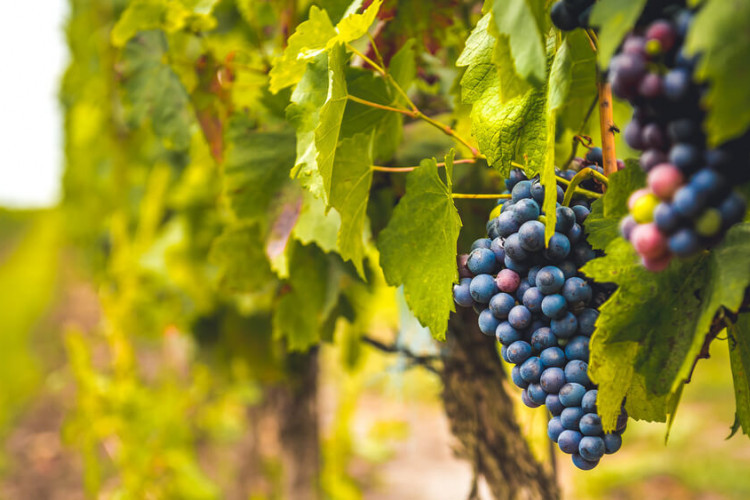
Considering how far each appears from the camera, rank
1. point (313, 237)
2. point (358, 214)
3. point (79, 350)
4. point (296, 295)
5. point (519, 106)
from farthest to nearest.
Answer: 1. point (79, 350)
2. point (296, 295)
3. point (313, 237)
4. point (358, 214)
5. point (519, 106)

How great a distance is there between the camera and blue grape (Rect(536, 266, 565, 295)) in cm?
→ 68

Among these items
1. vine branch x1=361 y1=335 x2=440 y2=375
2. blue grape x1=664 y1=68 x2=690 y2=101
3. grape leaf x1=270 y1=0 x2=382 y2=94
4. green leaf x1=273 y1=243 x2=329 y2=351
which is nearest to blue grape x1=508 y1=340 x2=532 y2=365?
blue grape x1=664 y1=68 x2=690 y2=101

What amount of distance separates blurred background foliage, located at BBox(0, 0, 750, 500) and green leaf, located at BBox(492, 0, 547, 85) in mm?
516

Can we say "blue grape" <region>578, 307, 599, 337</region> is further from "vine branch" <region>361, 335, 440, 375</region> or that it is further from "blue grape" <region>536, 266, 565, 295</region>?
"vine branch" <region>361, 335, 440, 375</region>

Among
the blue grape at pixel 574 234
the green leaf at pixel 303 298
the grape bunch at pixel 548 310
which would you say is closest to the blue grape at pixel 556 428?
the grape bunch at pixel 548 310

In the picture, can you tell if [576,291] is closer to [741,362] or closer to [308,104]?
[741,362]

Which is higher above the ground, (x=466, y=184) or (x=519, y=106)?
(x=519, y=106)

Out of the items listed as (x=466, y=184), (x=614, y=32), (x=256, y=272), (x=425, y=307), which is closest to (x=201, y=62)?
(x=256, y=272)

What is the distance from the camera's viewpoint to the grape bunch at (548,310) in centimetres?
67

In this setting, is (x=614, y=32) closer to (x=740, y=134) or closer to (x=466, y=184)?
(x=740, y=134)

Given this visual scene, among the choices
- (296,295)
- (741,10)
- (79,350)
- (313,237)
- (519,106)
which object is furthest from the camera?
(79,350)

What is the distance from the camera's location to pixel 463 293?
783 millimetres

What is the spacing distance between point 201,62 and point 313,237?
1.90 ft

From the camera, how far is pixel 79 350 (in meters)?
2.85
